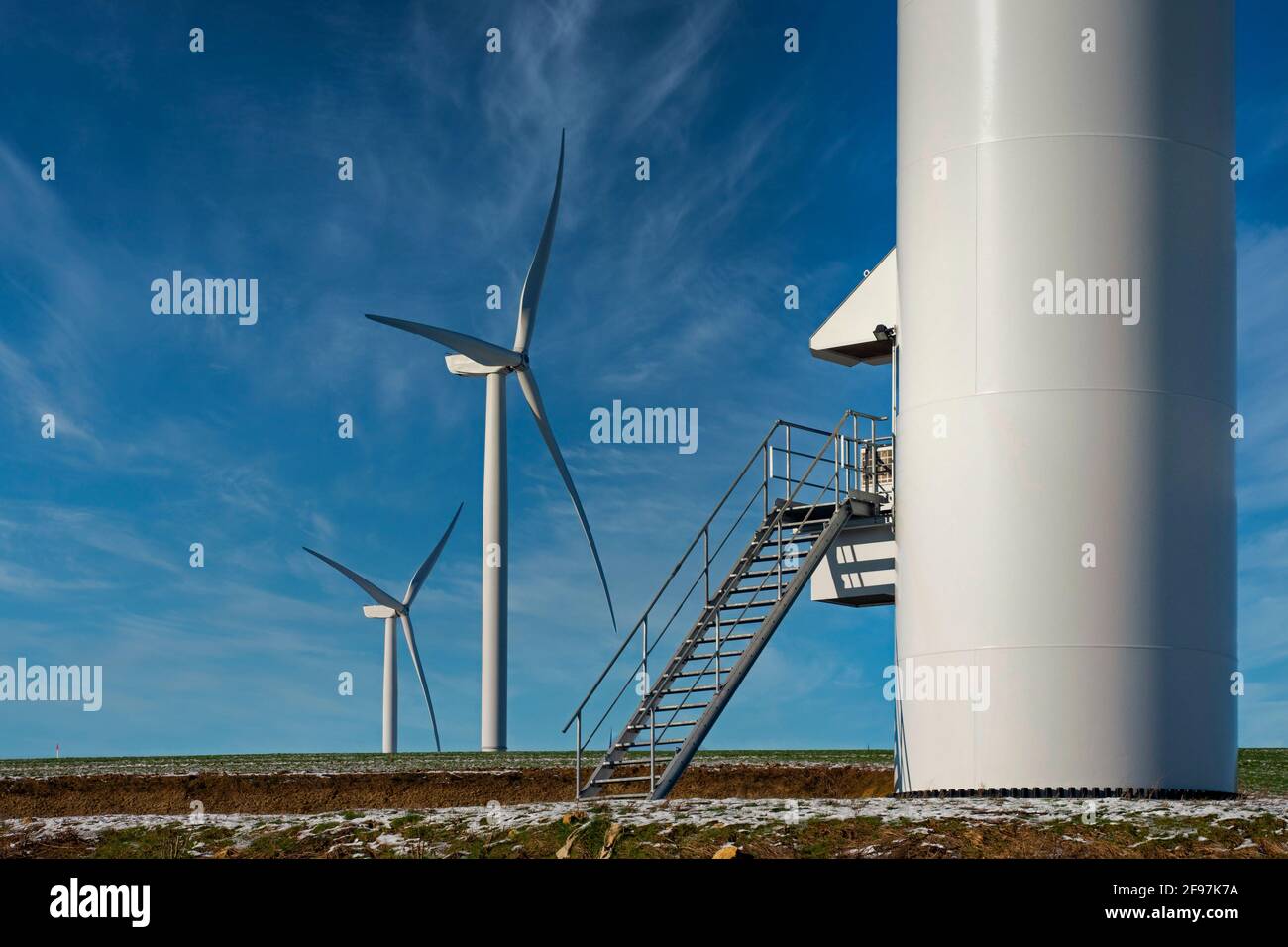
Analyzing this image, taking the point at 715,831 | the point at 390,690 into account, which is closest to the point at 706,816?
the point at 715,831

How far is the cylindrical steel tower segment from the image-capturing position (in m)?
23.1

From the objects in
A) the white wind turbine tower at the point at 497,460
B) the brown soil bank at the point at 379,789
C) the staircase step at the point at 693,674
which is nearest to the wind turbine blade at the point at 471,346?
the white wind turbine tower at the point at 497,460

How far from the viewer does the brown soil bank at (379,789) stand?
33.6 m

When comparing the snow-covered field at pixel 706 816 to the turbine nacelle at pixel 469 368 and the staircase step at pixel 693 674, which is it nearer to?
the staircase step at pixel 693 674

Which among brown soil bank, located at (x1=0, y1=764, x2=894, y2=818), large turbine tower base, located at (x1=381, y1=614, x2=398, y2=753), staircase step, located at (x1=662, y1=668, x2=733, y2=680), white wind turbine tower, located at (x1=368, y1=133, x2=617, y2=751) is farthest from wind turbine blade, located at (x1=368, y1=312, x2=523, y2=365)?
staircase step, located at (x1=662, y1=668, x2=733, y2=680)

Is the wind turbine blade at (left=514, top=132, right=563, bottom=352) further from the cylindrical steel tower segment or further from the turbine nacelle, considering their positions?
the cylindrical steel tower segment

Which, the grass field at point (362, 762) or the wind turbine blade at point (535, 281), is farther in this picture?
the wind turbine blade at point (535, 281)

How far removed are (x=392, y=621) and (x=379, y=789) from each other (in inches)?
1475

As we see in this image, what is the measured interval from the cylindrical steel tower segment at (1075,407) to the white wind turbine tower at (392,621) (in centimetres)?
4305

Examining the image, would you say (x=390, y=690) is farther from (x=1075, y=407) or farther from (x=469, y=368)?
(x=1075, y=407)

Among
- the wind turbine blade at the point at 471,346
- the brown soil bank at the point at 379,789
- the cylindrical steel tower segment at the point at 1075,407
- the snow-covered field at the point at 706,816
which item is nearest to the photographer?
the snow-covered field at the point at 706,816
